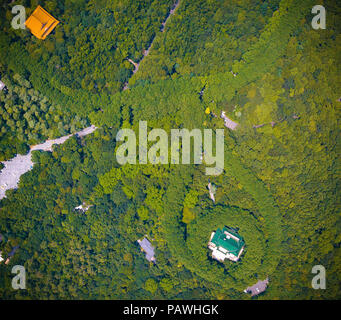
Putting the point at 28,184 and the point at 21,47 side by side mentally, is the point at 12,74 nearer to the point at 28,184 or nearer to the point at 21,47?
the point at 21,47

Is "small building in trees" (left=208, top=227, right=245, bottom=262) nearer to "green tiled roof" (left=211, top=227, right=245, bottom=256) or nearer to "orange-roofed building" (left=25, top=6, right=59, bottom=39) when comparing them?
"green tiled roof" (left=211, top=227, right=245, bottom=256)

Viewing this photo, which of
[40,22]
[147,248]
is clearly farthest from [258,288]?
[40,22]

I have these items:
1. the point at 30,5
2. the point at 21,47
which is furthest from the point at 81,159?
the point at 30,5

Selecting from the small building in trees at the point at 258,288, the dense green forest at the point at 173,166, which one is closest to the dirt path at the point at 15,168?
the dense green forest at the point at 173,166

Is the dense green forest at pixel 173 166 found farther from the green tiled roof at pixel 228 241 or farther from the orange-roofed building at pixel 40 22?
the orange-roofed building at pixel 40 22

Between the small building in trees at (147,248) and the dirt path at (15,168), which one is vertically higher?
the dirt path at (15,168)

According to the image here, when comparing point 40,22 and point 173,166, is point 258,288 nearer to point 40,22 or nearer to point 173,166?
point 173,166

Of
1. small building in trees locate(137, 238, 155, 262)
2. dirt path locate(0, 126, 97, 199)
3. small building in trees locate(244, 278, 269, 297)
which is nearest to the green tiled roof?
small building in trees locate(244, 278, 269, 297)
